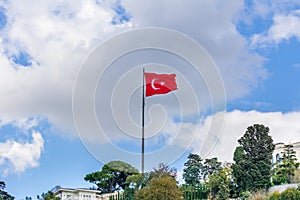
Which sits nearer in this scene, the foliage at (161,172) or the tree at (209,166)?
the foliage at (161,172)

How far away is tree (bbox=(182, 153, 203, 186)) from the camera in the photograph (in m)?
35.6

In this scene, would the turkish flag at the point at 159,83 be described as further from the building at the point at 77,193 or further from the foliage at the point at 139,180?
the building at the point at 77,193

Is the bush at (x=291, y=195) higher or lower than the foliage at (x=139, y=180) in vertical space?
lower

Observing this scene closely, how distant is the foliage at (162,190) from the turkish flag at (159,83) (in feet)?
16.1

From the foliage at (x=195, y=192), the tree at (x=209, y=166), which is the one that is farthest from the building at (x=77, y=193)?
the foliage at (x=195, y=192)

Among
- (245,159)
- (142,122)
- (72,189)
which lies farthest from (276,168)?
(72,189)

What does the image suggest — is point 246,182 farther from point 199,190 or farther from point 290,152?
point 290,152

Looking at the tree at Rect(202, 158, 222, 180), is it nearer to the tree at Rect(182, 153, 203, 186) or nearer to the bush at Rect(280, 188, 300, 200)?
the tree at Rect(182, 153, 203, 186)

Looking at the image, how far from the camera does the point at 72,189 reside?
42.7 metres

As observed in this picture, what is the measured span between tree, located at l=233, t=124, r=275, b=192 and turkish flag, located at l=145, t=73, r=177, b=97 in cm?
801

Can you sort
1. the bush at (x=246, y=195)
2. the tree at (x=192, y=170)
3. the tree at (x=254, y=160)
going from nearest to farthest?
the bush at (x=246, y=195) < the tree at (x=254, y=160) < the tree at (x=192, y=170)

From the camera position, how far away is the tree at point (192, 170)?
35594 millimetres

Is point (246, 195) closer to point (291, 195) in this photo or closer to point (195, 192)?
point (195, 192)

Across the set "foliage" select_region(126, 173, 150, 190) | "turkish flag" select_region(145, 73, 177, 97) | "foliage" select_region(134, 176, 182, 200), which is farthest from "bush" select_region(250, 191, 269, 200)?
"turkish flag" select_region(145, 73, 177, 97)
